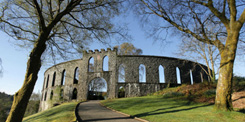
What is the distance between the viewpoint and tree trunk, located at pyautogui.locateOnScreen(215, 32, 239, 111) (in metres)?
6.57

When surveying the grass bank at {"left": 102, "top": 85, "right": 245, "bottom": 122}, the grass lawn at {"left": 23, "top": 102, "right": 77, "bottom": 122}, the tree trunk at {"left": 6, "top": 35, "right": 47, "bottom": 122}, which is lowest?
the grass lawn at {"left": 23, "top": 102, "right": 77, "bottom": 122}

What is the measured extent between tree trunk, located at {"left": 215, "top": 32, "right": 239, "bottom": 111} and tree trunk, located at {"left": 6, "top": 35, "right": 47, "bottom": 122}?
823 cm

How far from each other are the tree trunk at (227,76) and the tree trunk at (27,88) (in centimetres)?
823

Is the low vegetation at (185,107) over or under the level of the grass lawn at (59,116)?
over

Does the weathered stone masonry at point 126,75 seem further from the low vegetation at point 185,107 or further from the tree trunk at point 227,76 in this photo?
the tree trunk at point 227,76

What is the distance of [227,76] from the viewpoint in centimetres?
662

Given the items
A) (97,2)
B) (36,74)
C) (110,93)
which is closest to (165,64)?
(110,93)

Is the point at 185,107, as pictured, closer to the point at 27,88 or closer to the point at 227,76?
the point at 227,76

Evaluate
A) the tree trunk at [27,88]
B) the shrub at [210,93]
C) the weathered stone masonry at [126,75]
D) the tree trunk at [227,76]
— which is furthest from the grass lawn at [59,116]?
the shrub at [210,93]

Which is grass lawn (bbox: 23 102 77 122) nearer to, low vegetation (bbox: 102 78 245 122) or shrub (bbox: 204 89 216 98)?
low vegetation (bbox: 102 78 245 122)

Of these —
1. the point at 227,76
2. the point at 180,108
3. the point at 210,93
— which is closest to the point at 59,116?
the point at 180,108

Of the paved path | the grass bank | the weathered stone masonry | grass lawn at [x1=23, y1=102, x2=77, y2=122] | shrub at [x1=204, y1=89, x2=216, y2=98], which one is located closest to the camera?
the grass bank

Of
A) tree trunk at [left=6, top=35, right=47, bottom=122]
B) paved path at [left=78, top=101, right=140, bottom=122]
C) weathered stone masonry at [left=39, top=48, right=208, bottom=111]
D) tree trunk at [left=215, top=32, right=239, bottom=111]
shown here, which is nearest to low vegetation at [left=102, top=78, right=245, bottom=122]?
tree trunk at [left=215, top=32, right=239, bottom=111]

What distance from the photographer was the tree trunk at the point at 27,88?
460 cm
